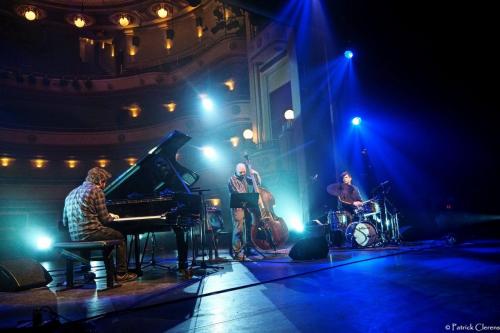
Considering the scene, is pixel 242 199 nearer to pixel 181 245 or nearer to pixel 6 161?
pixel 181 245

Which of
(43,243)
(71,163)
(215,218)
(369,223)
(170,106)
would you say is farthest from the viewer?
(170,106)

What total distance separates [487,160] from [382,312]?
254 inches

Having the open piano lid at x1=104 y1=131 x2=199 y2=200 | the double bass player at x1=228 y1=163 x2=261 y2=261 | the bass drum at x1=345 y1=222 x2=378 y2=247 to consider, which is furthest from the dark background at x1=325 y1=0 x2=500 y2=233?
the open piano lid at x1=104 y1=131 x2=199 y2=200

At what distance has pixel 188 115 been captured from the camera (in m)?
19.2

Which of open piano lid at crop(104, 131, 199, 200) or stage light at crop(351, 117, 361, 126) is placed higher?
stage light at crop(351, 117, 361, 126)

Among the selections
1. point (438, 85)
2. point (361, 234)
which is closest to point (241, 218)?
point (361, 234)

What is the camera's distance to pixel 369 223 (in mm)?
7195

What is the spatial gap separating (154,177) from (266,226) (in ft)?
9.12

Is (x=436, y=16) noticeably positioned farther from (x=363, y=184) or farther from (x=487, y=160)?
(x=363, y=184)

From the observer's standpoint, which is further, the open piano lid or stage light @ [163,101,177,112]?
stage light @ [163,101,177,112]

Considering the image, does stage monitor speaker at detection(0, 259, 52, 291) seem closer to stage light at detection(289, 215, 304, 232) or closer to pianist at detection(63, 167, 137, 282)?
pianist at detection(63, 167, 137, 282)

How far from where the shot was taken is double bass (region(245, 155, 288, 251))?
713cm

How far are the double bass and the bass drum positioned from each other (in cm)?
138

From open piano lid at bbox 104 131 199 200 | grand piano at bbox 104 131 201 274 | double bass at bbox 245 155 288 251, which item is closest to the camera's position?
grand piano at bbox 104 131 201 274
